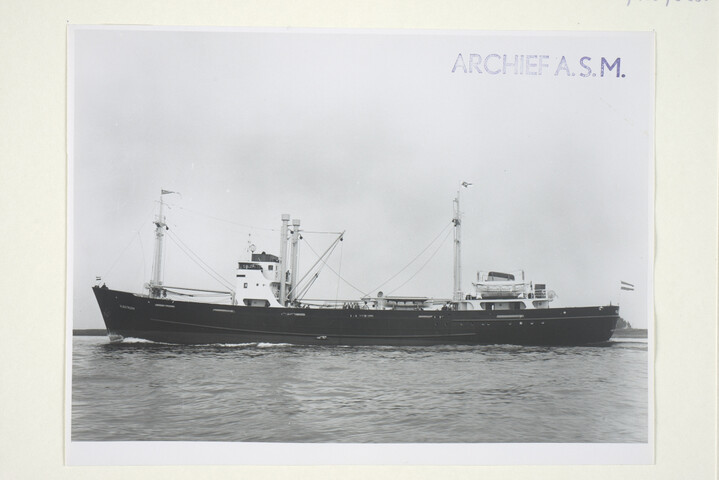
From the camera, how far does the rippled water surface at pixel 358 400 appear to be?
3.67 meters

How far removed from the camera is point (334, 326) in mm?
5844

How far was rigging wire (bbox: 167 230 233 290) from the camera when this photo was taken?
405cm

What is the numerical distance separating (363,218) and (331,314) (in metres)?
1.67

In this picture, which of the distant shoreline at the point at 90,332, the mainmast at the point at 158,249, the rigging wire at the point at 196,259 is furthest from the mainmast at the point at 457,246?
the distant shoreline at the point at 90,332

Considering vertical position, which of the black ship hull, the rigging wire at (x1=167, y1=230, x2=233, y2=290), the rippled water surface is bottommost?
the rippled water surface

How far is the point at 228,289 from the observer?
4.61 m

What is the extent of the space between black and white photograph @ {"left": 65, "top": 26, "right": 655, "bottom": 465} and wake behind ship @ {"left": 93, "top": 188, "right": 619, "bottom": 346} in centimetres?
7

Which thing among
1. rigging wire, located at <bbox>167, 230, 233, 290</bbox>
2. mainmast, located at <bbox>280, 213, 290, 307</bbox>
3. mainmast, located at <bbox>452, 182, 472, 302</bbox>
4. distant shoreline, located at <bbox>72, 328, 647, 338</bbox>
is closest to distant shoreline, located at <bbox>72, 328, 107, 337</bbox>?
distant shoreline, located at <bbox>72, 328, 647, 338</bbox>

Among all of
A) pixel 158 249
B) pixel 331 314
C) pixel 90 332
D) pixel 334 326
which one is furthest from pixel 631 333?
pixel 90 332

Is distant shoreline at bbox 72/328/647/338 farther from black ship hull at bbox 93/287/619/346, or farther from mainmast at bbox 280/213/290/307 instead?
mainmast at bbox 280/213/290/307

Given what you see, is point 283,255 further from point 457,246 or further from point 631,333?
point 631,333

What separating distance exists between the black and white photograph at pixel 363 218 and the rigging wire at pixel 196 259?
0.03 ft

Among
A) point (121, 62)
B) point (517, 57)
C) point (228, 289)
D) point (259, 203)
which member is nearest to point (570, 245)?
point (517, 57)

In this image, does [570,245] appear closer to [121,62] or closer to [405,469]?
[405,469]
